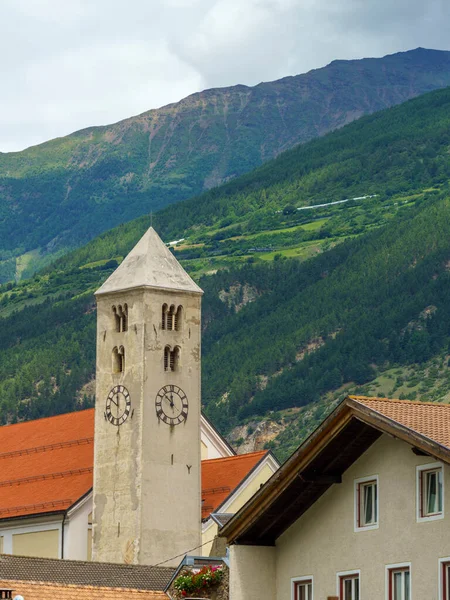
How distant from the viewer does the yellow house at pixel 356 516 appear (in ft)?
85.7

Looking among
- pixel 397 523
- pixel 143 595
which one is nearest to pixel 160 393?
pixel 143 595

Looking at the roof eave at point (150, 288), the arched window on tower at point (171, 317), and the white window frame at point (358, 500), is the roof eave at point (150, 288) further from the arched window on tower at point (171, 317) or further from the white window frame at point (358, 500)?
the white window frame at point (358, 500)

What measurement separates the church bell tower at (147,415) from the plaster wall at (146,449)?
4 cm

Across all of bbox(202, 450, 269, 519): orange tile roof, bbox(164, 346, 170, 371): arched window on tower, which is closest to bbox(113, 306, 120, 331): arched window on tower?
bbox(164, 346, 170, 371): arched window on tower

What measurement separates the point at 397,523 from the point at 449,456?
85.8 inches

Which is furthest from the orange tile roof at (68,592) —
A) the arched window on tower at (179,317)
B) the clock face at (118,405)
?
the arched window on tower at (179,317)

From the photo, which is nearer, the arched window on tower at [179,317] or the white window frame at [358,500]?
the white window frame at [358,500]

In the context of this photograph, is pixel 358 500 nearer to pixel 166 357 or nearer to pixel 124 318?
pixel 166 357

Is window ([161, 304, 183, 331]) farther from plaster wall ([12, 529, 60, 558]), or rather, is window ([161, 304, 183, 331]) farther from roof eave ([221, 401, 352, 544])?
roof eave ([221, 401, 352, 544])

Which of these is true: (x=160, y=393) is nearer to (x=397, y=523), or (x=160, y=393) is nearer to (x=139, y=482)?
(x=139, y=482)

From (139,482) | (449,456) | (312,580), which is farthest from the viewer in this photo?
(139,482)

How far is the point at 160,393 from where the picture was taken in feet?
218

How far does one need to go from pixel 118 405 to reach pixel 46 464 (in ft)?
19.7

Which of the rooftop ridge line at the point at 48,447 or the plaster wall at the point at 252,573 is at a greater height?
the rooftop ridge line at the point at 48,447
